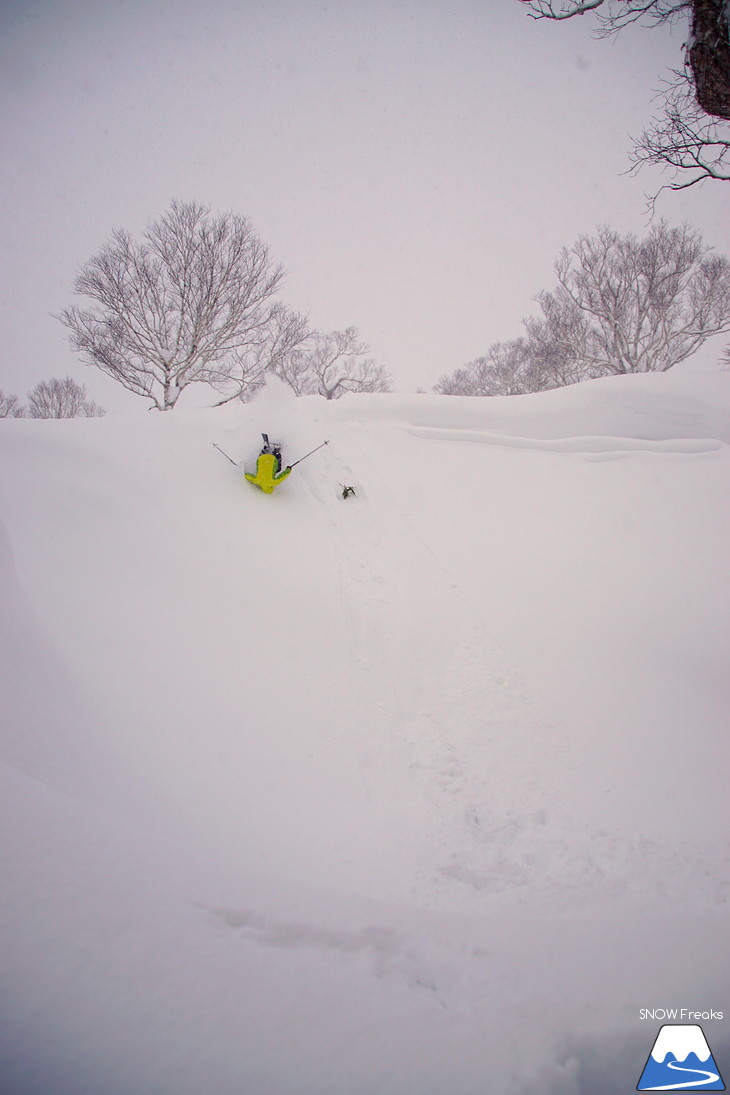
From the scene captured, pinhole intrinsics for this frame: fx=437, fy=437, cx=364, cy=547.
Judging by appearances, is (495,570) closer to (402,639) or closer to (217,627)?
(402,639)

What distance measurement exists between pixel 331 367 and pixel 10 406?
18.7m

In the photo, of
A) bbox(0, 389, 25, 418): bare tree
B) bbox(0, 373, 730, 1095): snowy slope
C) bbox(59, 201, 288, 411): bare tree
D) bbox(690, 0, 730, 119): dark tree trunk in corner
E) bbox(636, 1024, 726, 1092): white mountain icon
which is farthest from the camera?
bbox(0, 389, 25, 418): bare tree

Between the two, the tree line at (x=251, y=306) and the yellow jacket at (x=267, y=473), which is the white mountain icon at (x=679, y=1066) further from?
the tree line at (x=251, y=306)

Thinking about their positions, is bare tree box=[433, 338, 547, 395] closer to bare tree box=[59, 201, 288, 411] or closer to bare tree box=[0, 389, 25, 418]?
bare tree box=[59, 201, 288, 411]

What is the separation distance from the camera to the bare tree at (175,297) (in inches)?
525

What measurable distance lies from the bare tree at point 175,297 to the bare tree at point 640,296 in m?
11.0

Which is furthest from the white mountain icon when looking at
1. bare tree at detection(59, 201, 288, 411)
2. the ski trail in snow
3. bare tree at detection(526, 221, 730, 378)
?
bare tree at detection(526, 221, 730, 378)

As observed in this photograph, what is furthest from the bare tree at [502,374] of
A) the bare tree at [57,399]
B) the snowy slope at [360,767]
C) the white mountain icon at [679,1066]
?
the bare tree at [57,399]

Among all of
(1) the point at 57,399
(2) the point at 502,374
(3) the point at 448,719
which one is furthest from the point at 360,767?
(1) the point at 57,399

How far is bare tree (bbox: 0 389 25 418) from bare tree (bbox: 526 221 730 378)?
28309mm

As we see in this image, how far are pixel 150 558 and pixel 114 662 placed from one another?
1576 mm

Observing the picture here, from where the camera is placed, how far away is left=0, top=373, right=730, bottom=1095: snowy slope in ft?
4.09

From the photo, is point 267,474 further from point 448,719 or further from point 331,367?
point 331,367

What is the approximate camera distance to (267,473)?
22.9 feet
